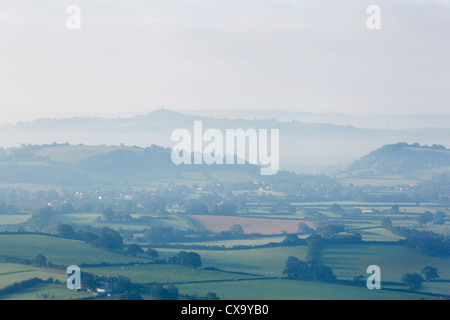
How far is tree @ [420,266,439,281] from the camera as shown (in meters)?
62.7

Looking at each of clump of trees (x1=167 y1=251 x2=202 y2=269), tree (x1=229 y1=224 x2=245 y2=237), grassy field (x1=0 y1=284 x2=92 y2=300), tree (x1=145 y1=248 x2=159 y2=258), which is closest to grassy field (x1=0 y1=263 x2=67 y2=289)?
grassy field (x1=0 y1=284 x2=92 y2=300)

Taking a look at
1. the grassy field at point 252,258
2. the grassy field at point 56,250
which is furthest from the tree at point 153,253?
the grassy field at point 56,250

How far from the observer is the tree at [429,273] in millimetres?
62688

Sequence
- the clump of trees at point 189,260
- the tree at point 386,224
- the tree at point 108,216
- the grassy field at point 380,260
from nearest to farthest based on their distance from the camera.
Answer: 1. the clump of trees at point 189,260
2. the grassy field at point 380,260
3. the tree at point 386,224
4. the tree at point 108,216

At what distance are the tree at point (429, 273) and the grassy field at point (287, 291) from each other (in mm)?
10125

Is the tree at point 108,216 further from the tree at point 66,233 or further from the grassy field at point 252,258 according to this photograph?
the grassy field at point 252,258

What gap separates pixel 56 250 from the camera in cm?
6419

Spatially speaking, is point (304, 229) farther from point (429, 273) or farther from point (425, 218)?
point (429, 273)

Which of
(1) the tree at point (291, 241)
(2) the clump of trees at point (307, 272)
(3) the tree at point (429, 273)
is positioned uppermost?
(1) the tree at point (291, 241)

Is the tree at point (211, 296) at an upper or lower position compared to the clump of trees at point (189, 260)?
lower

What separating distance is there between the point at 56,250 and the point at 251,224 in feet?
133

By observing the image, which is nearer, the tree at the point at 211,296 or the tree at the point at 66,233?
the tree at the point at 211,296

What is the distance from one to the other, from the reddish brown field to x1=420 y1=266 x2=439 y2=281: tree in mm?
29637

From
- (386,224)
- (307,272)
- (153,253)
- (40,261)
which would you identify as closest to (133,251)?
(153,253)
